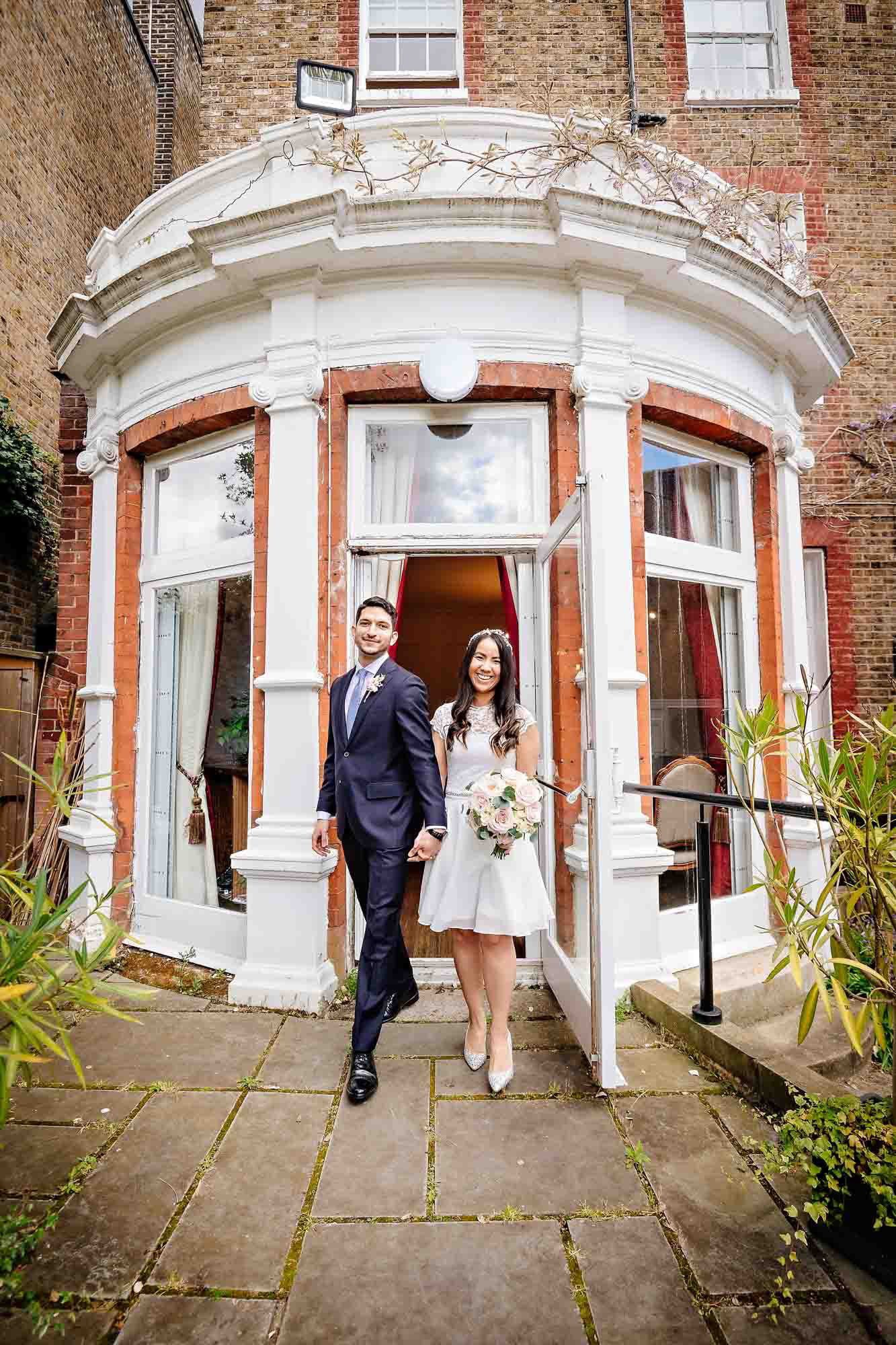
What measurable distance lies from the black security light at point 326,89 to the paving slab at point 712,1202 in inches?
207

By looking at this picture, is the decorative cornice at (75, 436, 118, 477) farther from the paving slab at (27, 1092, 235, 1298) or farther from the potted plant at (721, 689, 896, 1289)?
the potted plant at (721, 689, 896, 1289)

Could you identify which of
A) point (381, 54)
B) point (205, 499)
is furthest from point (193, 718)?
point (381, 54)

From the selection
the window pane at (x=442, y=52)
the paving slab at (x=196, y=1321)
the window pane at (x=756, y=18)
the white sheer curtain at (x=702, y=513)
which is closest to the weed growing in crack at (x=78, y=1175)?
the paving slab at (x=196, y=1321)

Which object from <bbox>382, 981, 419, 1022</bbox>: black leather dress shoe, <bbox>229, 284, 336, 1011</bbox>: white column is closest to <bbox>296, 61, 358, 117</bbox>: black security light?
<bbox>229, 284, 336, 1011</bbox>: white column

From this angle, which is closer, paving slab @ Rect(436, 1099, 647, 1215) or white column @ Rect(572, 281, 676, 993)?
paving slab @ Rect(436, 1099, 647, 1215)

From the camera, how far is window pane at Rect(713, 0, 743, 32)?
6.79 meters

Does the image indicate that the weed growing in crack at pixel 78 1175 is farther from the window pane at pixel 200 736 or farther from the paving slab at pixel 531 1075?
the window pane at pixel 200 736

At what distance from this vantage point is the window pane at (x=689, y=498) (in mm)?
4113

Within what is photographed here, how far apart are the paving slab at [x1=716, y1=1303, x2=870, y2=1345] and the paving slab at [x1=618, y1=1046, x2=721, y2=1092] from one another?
0.98 meters

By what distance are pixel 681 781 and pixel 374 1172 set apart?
2.67 metres


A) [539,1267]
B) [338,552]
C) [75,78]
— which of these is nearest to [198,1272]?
[539,1267]

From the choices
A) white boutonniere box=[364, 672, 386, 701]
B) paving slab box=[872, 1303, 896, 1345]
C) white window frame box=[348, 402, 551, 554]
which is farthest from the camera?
white window frame box=[348, 402, 551, 554]

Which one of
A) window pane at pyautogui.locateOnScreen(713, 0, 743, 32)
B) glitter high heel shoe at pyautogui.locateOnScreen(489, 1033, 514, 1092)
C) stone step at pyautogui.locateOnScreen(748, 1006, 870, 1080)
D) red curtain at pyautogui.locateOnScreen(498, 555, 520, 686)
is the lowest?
stone step at pyautogui.locateOnScreen(748, 1006, 870, 1080)

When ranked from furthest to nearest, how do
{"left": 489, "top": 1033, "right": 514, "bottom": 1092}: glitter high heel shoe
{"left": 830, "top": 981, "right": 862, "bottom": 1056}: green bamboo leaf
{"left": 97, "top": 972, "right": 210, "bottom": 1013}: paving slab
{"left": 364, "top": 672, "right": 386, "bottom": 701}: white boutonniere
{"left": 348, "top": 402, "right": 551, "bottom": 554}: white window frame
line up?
{"left": 348, "top": 402, "right": 551, "bottom": 554}: white window frame
{"left": 97, "top": 972, "right": 210, "bottom": 1013}: paving slab
{"left": 364, "top": 672, "right": 386, "bottom": 701}: white boutonniere
{"left": 489, "top": 1033, "right": 514, "bottom": 1092}: glitter high heel shoe
{"left": 830, "top": 981, "right": 862, "bottom": 1056}: green bamboo leaf
